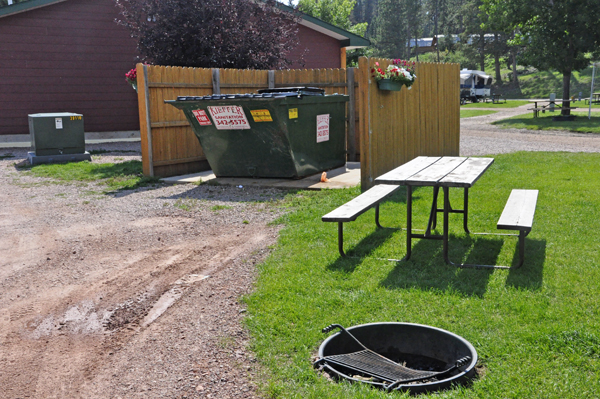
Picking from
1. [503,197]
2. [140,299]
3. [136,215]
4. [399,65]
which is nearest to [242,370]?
[140,299]

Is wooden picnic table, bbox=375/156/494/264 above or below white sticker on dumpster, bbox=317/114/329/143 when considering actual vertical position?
below

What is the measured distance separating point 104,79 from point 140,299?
16799 millimetres

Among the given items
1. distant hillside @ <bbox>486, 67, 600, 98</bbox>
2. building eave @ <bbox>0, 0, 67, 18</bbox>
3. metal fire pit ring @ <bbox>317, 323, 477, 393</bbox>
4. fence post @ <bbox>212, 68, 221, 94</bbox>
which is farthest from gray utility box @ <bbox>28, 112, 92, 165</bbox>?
distant hillside @ <bbox>486, 67, 600, 98</bbox>

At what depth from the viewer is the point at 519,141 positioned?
16.9 metres

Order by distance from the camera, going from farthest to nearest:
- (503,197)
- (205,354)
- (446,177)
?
(503,197) → (446,177) → (205,354)

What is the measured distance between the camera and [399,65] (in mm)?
9008

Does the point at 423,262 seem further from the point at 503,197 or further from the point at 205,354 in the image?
the point at 503,197

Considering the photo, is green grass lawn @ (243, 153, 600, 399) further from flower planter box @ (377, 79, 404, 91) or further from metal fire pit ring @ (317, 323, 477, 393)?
flower planter box @ (377, 79, 404, 91)

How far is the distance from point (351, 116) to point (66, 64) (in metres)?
11.2

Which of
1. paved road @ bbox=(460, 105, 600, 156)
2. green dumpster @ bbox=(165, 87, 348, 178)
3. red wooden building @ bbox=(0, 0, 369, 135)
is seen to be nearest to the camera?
green dumpster @ bbox=(165, 87, 348, 178)

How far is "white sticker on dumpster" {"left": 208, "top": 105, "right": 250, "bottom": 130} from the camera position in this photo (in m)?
9.59

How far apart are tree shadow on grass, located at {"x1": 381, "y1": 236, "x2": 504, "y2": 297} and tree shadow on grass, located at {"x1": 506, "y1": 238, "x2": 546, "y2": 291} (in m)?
0.18

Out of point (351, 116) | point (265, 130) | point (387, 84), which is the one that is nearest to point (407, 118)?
point (387, 84)

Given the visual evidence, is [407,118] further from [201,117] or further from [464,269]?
[464,269]
